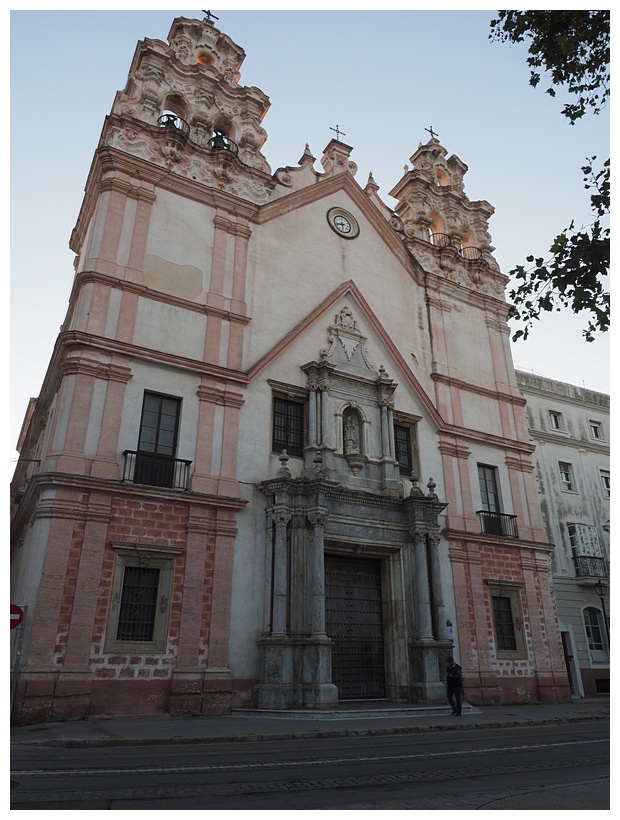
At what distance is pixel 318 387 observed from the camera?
19203mm

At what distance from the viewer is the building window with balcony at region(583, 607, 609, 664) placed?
83.3 ft

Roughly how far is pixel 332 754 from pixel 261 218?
16.9m

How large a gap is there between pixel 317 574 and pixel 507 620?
8762 millimetres

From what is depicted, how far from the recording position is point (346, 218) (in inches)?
941

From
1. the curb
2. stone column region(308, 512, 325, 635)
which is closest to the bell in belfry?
stone column region(308, 512, 325, 635)

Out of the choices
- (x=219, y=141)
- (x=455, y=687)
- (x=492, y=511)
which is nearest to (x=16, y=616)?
(x=455, y=687)

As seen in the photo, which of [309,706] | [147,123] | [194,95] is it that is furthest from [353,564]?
[194,95]

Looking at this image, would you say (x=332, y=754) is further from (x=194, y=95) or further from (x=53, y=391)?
→ (x=194, y=95)

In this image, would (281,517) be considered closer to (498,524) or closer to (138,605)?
(138,605)

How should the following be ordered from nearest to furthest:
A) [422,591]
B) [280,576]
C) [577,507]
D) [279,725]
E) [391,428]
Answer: [279,725], [280,576], [422,591], [391,428], [577,507]

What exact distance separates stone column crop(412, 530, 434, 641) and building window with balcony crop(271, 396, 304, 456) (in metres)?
4.49

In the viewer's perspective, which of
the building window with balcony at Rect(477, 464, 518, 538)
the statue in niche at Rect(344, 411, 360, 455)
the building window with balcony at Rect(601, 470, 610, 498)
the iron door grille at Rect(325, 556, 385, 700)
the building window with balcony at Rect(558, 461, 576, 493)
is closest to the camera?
the iron door grille at Rect(325, 556, 385, 700)

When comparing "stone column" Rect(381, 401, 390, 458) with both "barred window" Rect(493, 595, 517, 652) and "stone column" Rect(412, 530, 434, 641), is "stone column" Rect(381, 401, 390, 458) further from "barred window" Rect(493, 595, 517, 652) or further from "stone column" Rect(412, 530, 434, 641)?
"barred window" Rect(493, 595, 517, 652)

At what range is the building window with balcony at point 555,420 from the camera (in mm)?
29422
